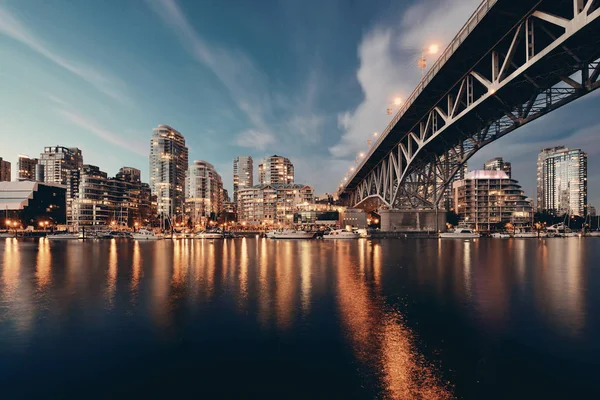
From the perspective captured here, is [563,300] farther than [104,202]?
No

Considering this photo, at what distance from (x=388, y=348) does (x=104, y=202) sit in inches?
7001

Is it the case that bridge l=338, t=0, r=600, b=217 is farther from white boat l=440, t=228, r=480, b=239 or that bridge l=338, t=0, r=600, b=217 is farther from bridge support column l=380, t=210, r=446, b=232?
white boat l=440, t=228, r=480, b=239

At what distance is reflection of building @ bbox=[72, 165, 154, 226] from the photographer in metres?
148

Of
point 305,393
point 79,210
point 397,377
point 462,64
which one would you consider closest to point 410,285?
point 397,377

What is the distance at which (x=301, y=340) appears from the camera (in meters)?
10.5

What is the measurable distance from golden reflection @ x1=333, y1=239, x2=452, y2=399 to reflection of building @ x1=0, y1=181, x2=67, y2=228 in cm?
17203

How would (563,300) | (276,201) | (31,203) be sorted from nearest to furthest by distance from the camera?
(563,300)
(31,203)
(276,201)

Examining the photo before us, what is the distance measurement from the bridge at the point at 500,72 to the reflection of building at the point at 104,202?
131 m

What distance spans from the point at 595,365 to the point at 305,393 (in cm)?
826

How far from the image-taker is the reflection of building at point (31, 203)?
13512cm

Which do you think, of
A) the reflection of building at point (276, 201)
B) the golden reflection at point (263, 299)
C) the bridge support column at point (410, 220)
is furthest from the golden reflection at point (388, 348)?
the reflection of building at point (276, 201)

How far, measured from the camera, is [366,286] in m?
19.2

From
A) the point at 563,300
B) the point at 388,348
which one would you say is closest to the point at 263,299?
the point at 388,348

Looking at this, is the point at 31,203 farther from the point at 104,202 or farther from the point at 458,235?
the point at 458,235
